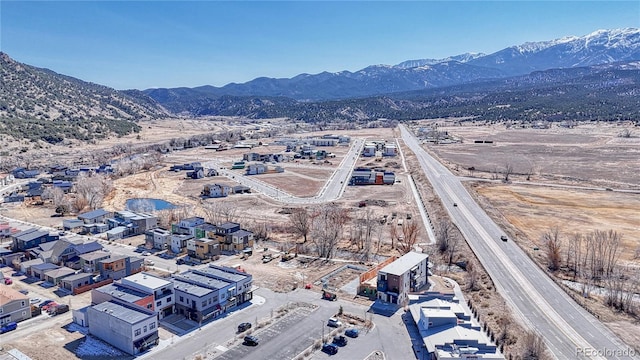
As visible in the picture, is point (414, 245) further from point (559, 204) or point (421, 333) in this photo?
point (559, 204)

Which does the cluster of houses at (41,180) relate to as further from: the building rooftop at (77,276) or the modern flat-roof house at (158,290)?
the modern flat-roof house at (158,290)

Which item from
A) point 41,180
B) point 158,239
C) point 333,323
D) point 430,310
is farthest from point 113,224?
point 430,310

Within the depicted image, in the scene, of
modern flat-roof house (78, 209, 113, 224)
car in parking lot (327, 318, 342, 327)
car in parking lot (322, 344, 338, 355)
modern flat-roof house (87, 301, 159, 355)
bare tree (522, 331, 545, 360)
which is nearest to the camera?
bare tree (522, 331, 545, 360)

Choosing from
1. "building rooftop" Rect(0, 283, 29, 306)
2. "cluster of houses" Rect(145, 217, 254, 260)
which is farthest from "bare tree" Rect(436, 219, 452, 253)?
"building rooftop" Rect(0, 283, 29, 306)

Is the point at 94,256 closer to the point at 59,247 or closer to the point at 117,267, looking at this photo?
the point at 117,267

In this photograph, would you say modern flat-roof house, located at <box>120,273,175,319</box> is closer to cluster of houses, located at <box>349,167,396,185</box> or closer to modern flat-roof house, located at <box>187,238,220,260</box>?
modern flat-roof house, located at <box>187,238,220,260</box>

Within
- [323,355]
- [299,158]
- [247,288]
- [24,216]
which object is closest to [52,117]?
[299,158]

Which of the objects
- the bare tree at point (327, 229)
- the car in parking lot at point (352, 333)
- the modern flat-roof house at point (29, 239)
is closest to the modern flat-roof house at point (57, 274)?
the modern flat-roof house at point (29, 239)
